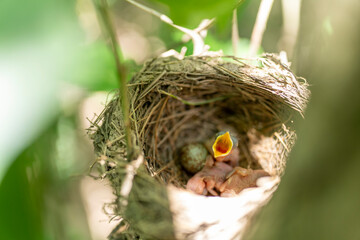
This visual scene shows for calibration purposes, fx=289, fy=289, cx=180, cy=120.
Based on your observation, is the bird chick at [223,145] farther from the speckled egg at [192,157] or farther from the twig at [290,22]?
the twig at [290,22]

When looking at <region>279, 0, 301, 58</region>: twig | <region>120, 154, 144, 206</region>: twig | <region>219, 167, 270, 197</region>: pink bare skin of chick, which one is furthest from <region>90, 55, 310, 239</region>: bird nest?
Result: <region>279, 0, 301, 58</region>: twig

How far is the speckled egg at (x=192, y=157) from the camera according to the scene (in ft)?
4.85

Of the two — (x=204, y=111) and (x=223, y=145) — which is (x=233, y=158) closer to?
(x=223, y=145)

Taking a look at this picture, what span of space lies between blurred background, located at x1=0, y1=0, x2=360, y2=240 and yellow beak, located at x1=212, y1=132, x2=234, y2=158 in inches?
17.8

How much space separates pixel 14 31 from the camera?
3.74 feet

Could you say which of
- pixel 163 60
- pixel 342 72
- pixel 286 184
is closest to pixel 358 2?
pixel 342 72

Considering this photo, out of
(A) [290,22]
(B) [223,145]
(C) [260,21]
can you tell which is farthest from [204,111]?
(A) [290,22]

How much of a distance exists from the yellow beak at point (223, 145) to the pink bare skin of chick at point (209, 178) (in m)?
0.11

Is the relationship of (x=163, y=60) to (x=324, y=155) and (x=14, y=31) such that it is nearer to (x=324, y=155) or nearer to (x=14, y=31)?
(x=14, y=31)

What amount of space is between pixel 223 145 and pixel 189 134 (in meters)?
0.28

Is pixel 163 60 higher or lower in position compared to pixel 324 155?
higher

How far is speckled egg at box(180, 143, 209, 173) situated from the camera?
1478mm

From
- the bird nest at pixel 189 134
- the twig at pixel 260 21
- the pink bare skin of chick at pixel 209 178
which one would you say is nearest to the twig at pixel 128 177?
the bird nest at pixel 189 134

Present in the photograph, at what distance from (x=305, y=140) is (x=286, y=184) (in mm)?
112
